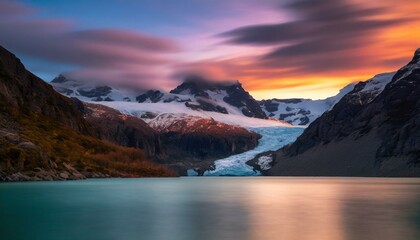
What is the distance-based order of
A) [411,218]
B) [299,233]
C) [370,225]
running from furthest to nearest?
1. [411,218]
2. [370,225]
3. [299,233]

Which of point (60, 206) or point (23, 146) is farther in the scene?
point (23, 146)

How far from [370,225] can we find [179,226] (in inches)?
647

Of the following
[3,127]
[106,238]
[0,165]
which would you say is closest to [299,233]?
[106,238]

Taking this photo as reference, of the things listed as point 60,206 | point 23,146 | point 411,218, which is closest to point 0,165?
point 23,146

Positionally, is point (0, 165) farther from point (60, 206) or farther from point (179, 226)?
point (179, 226)

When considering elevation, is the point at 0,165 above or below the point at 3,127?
→ below

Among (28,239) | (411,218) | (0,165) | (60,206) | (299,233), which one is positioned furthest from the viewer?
(0,165)

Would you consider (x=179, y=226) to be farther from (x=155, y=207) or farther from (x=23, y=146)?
(x=23, y=146)

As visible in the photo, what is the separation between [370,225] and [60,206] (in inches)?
1488

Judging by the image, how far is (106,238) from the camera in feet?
128

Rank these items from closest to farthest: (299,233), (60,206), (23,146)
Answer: (299,233)
(60,206)
(23,146)

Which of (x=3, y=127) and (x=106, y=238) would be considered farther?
(x=3, y=127)

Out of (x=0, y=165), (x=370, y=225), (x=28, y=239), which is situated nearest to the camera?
(x=28, y=239)

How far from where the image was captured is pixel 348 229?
43.5m
